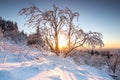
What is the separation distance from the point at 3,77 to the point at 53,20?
25.2 ft

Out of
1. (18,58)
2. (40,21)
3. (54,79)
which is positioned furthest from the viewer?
(40,21)

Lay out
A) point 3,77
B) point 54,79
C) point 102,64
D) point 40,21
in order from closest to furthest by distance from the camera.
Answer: point 3,77 < point 54,79 < point 40,21 < point 102,64

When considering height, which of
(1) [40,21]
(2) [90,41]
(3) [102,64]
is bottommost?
(3) [102,64]

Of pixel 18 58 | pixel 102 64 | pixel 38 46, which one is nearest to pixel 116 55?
pixel 102 64

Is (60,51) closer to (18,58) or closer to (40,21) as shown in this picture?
(40,21)

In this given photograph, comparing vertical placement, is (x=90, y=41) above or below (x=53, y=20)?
below

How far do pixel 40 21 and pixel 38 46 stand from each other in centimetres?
166

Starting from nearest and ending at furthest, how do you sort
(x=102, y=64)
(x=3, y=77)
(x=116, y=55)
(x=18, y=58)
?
1. (x=3, y=77)
2. (x=18, y=58)
3. (x=116, y=55)
4. (x=102, y=64)

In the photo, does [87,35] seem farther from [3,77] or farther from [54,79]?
[3,77]

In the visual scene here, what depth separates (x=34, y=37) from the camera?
1145cm

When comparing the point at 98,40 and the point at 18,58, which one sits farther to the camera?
the point at 98,40

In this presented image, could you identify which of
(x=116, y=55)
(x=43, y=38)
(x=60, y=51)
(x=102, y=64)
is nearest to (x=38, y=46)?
(x=43, y=38)

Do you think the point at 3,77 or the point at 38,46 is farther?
the point at 38,46

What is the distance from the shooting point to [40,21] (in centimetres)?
1095
